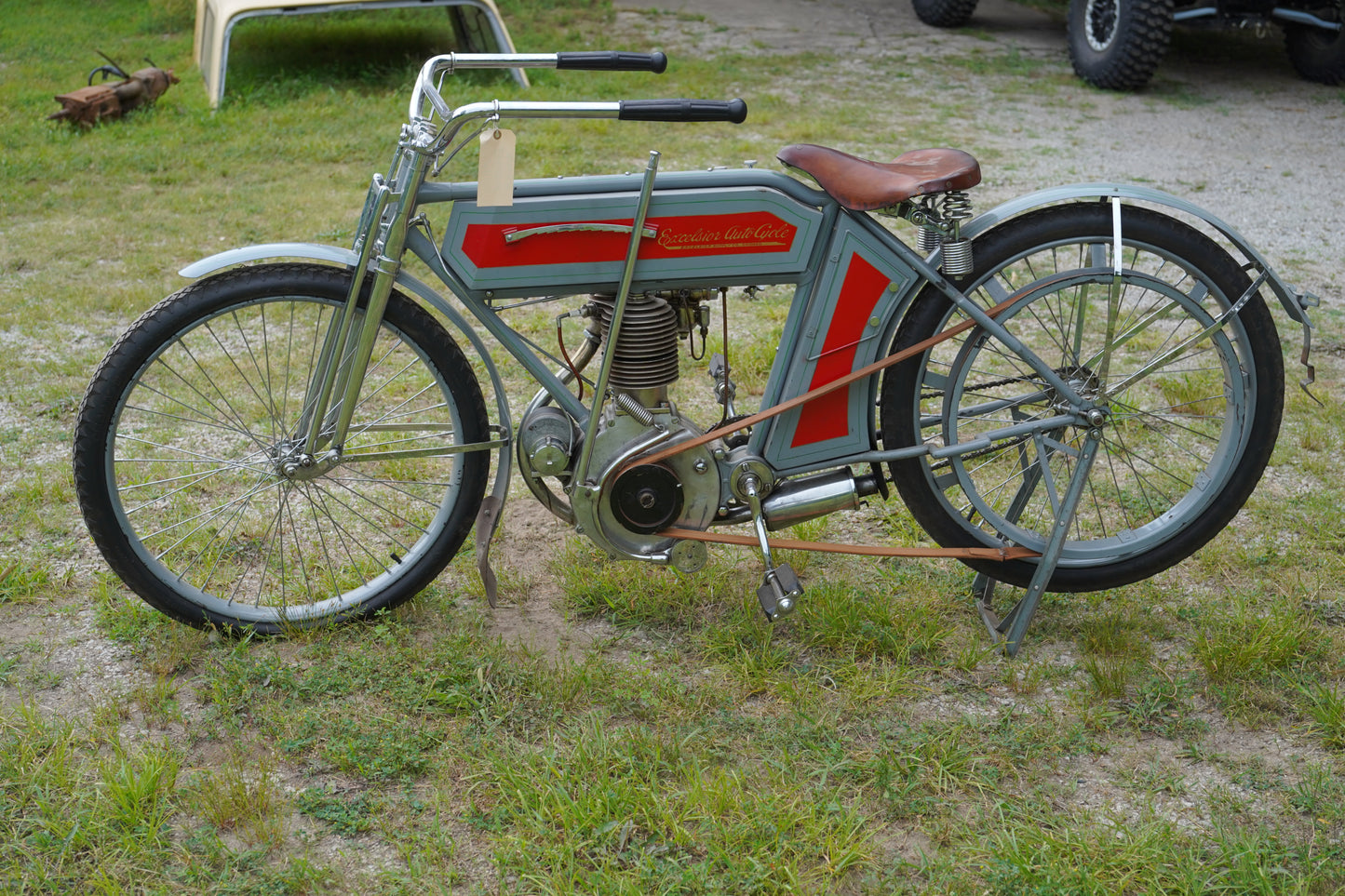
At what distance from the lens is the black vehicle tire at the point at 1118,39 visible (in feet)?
28.9

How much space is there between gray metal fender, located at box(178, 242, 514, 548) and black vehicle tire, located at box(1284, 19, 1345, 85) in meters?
8.97

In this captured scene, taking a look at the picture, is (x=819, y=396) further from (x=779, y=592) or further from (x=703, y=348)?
(x=779, y=592)

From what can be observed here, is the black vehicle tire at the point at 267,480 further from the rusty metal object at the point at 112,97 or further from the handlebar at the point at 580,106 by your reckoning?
the rusty metal object at the point at 112,97

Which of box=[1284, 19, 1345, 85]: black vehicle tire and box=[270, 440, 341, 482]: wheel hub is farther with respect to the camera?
box=[1284, 19, 1345, 85]: black vehicle tire

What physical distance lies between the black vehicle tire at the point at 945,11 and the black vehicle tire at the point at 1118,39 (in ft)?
5.78

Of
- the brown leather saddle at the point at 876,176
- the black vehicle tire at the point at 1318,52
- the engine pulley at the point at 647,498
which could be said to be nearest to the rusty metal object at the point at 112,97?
the engine pulley at the point at 647,498

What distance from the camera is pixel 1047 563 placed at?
9.86ft

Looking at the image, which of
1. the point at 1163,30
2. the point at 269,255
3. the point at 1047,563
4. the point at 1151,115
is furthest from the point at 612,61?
the point at 1163,30

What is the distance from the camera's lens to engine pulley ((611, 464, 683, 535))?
9.46 ft

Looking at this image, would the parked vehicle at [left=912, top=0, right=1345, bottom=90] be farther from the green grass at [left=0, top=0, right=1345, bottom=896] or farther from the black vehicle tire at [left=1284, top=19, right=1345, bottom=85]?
the green grass at [left=0, top=0, right=1345, bottom=896]

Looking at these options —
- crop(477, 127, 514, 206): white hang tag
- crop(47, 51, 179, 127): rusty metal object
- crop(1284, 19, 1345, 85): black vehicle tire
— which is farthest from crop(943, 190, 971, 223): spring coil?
crop(1284, 19, 1345, 85): black vehicle tire

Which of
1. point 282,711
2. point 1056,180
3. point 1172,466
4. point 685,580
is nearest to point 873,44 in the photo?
point 1056,180

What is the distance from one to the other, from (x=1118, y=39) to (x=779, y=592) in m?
7.80

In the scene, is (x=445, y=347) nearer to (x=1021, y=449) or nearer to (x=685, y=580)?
(x=685, y=580)
